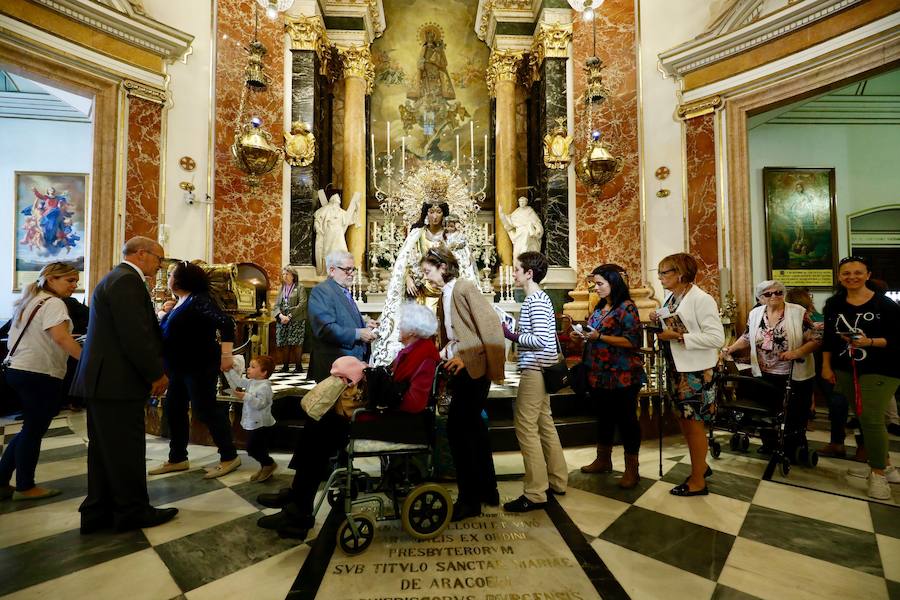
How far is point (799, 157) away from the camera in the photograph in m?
8.63

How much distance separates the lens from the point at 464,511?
8.70 ft

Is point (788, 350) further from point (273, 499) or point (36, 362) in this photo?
point (36, 362)

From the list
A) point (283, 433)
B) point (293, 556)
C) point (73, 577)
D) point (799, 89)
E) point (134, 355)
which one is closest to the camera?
point (73, 577)

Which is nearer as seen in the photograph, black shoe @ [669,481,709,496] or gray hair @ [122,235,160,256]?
gray hair @ [122,235,160,256]

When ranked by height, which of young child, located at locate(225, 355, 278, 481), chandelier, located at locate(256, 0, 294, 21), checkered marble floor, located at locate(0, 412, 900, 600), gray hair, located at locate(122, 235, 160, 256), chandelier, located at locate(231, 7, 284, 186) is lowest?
checkered marble floor, located at locate(0, 412, 900, 600)

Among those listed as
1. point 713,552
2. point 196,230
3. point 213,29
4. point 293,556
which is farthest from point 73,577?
point 213,29

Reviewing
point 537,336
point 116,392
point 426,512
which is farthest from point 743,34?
point 116,392

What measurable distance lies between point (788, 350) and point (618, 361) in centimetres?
161

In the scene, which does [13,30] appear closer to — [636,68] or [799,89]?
[636,68]

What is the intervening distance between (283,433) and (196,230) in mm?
4653

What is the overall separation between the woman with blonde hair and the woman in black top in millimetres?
602

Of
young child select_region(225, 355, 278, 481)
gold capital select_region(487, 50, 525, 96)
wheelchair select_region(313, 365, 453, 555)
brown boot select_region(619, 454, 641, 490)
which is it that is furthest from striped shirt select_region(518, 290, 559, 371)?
gold capital select_region(487, 50, 525, 96)

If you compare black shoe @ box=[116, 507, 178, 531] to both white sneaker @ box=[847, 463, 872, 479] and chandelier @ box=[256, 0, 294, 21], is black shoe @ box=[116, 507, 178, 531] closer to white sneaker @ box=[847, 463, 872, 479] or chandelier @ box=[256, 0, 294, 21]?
white sneaker @ box=[847, 463, 872, 479]

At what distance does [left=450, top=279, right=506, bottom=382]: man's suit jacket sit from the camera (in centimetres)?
259
